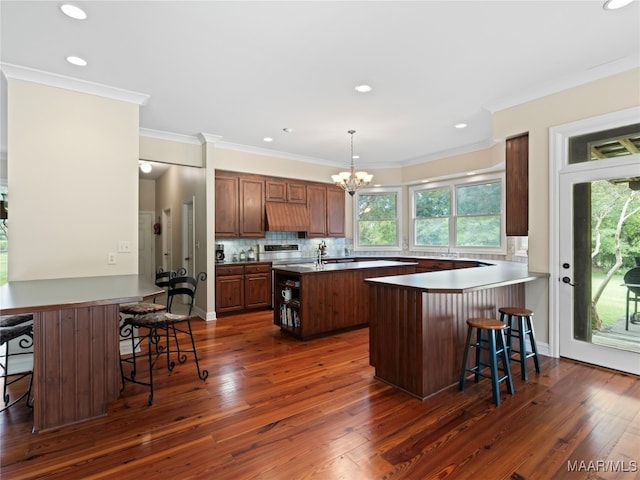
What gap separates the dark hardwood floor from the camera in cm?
186

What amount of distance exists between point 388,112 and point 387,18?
1.91 metres

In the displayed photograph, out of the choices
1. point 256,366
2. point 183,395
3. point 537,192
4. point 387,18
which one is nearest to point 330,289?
point 256,366

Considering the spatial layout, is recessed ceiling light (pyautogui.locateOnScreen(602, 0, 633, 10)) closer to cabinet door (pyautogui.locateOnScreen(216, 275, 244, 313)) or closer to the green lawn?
the green lawn

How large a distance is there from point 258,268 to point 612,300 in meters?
4.76

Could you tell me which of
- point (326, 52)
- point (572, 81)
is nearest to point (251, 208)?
point (326, 52)

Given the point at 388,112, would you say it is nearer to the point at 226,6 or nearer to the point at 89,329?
the point at 226,6

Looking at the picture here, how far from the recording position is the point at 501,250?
5703 millimetres

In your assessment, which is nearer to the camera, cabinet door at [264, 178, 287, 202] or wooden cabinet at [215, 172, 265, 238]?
wooden cabinet at [215, 172, 265, 238]

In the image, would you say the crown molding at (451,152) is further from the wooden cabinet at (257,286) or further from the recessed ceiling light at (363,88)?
the wooden cabinet at (257,286)

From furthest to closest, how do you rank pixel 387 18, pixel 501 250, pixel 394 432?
pixel 501 250 < pixel 387 18 < pixel 394 432

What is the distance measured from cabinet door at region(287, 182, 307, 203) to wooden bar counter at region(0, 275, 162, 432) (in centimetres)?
421

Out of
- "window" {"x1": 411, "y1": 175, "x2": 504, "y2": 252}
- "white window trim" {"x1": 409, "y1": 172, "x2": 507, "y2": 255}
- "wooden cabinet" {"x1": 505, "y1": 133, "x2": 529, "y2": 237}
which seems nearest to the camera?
"wooden cabinet" {"x1": 505, "y1": 133, "x2": 529, "y2": 237}

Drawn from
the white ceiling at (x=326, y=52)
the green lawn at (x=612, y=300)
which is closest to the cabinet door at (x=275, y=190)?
the white ceiling at (x=326, y=52)

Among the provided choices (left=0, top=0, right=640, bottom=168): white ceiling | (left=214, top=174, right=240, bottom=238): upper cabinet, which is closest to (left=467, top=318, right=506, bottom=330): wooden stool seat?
(left=0, top=0, right=640, bottom=168): white ceiling
